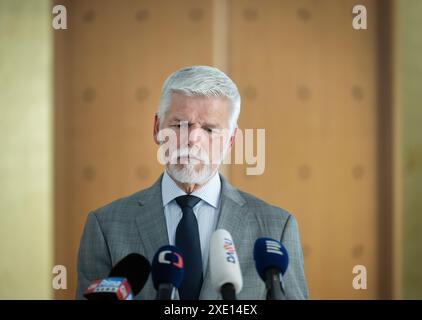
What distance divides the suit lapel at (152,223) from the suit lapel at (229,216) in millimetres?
164

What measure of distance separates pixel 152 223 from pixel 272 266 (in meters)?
0.52

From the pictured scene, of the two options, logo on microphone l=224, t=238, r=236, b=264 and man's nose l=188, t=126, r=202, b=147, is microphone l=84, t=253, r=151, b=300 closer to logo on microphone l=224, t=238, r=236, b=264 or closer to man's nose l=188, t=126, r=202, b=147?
logo on microphone l=224, t=238, r=236, b=264

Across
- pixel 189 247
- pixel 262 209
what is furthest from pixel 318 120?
pixel 189 247

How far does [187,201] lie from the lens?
145 cm

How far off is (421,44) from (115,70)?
4.14 ft

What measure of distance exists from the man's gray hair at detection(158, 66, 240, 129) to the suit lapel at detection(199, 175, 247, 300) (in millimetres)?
212

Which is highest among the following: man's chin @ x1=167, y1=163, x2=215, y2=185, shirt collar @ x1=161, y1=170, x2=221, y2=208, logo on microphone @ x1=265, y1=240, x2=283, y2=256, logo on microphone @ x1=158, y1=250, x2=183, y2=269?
man's chin @ x1=167, y1=163, x2=215, y2=185

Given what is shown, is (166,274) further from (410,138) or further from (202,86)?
(410,138)

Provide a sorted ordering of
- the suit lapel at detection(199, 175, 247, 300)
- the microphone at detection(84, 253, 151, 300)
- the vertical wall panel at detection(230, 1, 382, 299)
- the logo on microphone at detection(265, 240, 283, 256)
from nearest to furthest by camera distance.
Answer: the microphone at detection(84, 253, 151, 300), the logo on microphone at detection(265, 240, 283, 256), the suit lapel at detection(199, 175, 247, 300), the vertical wall panel at detection(230, 1, 382, 299)

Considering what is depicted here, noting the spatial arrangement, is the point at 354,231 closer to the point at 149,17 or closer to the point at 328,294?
the point at 328,294

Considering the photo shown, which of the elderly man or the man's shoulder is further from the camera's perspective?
the man's shoulder

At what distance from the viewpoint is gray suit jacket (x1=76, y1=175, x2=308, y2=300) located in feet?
4.40

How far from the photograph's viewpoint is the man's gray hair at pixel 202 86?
1415 millimetres

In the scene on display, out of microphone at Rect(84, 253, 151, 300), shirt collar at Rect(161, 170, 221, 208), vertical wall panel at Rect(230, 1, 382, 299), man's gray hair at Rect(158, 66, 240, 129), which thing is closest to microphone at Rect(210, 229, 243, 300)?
microphone at Rect(84, 253, 151, 300)
